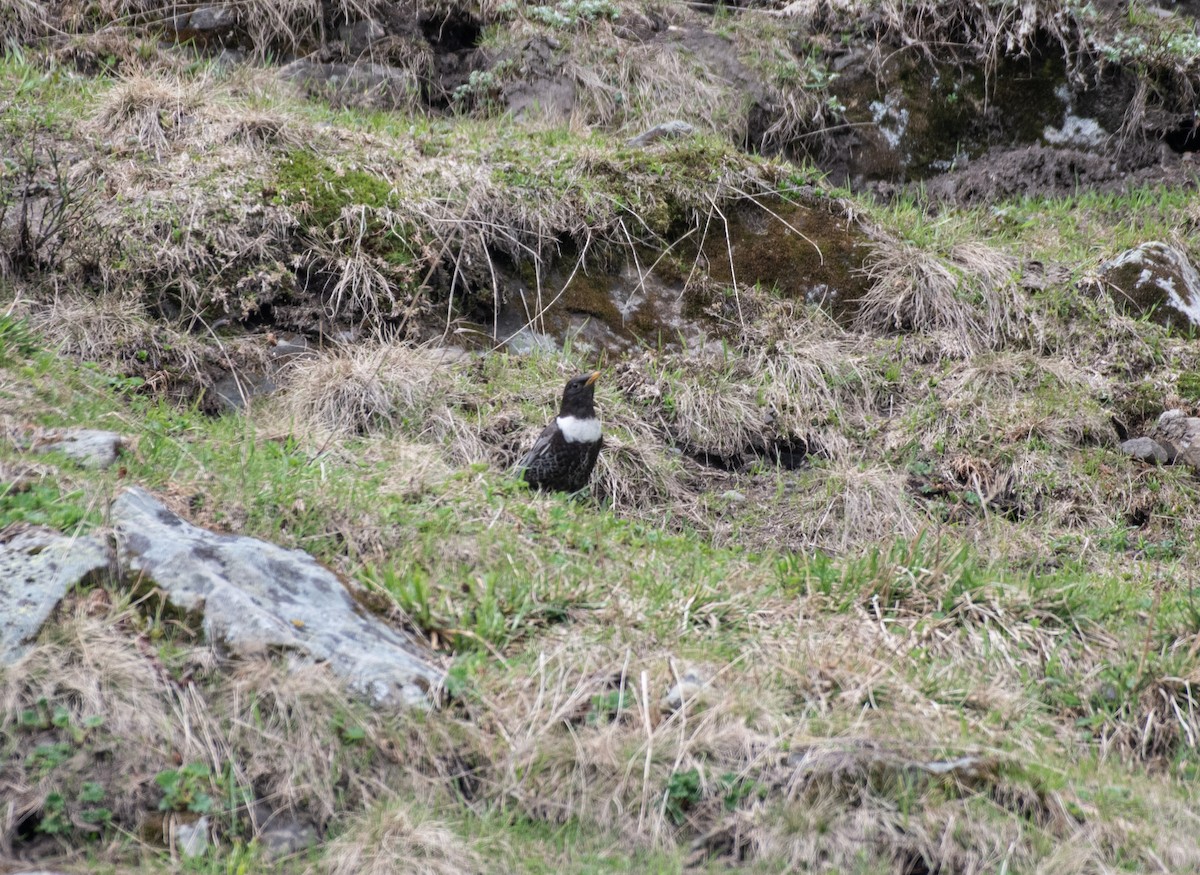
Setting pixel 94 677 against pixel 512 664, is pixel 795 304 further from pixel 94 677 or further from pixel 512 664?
pixel 94 677

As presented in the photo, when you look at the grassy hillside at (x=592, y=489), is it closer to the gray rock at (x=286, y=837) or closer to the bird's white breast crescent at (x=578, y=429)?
the gray rock at (x=286, y=837)

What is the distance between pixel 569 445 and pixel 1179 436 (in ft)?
12.0

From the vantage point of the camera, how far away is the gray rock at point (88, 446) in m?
4.04

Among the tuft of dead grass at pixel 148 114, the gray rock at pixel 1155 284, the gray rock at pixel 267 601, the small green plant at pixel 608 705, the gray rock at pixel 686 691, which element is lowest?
the small green plant at pixel 608 705

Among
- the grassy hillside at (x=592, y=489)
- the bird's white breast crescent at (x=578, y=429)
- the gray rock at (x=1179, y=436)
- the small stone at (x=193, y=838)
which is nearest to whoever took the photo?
the small stone at (x=193, y=838)

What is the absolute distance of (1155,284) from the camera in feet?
23.6

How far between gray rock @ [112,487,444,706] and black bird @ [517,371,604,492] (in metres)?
2.00

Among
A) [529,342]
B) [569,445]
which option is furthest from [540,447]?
[529,342]

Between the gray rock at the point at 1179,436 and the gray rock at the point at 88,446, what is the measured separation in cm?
563

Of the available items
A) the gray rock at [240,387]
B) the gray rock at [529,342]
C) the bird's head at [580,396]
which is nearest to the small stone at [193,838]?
the bird's head at [580,396]

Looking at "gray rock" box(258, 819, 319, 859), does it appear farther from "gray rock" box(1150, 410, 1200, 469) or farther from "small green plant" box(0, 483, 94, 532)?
"gray rock" box(1150, 410, 1200, 469)

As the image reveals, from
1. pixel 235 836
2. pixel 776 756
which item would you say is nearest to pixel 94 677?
pixel 235 836

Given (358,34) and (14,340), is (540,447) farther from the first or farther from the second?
(358,34)

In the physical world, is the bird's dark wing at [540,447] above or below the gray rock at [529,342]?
below
